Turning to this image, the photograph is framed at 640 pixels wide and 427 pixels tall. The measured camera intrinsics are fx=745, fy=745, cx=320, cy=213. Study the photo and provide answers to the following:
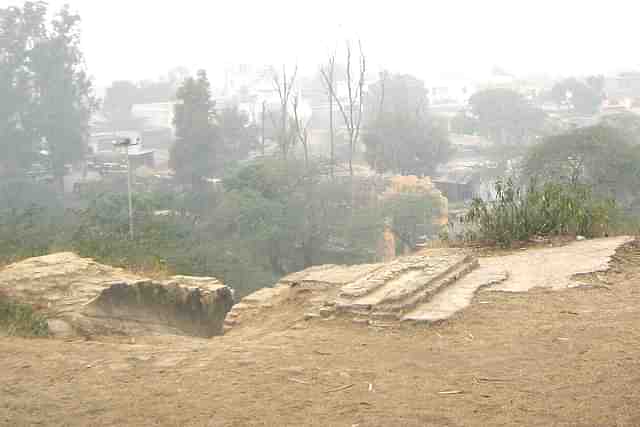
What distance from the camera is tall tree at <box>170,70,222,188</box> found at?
1457 inches

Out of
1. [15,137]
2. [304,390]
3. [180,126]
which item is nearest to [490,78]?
[180,126]

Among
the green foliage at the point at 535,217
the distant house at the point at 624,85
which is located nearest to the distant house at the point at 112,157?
the green foliage at the point at 535,217

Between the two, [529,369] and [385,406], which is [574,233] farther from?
[385,406]

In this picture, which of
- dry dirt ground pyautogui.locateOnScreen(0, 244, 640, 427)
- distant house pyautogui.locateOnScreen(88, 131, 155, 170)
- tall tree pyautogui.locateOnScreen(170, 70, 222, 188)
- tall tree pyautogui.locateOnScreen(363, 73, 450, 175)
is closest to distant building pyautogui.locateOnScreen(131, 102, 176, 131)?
distant house pyautogui.locateOnScreen(88, 131, 155, 170)

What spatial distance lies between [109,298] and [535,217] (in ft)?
15.0

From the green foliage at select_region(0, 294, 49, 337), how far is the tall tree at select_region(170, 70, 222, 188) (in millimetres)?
30905

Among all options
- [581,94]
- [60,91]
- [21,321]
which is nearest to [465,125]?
[581,94]

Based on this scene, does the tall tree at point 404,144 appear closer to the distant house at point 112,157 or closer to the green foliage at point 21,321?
Result: the distant house at point 112,157

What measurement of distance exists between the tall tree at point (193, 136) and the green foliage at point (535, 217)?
29.4 m

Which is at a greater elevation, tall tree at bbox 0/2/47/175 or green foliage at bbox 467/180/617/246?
tall tree at bbox 0/2/47/175

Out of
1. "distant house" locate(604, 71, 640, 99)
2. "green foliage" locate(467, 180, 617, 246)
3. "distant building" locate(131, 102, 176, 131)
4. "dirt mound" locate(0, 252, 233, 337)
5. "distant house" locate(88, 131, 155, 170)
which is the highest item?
"distant house" locate(604, 71, 640, 99)

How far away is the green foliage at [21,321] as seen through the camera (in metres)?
5.54

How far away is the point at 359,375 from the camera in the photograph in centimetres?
398

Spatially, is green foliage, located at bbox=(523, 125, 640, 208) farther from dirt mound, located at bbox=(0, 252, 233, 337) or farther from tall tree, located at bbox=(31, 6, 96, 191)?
tall tree, located at bbox=(31, 6, 96, 191)
